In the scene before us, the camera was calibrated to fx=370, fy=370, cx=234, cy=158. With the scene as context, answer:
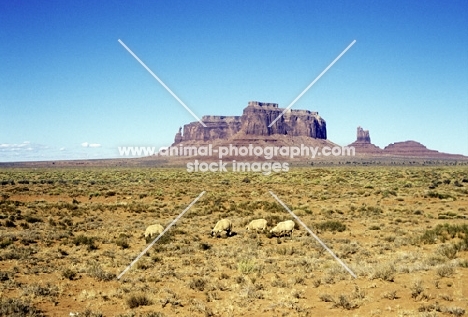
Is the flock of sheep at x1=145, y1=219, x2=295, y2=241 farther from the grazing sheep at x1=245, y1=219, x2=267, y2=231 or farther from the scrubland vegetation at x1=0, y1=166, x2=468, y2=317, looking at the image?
the grazing sheep at x1=245, y1=219, x2=267, y2=231

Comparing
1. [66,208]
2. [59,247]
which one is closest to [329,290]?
[59,247]

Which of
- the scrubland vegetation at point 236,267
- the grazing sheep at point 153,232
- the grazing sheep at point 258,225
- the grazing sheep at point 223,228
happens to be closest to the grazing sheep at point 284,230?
the scrubland vegetation at point 236,267

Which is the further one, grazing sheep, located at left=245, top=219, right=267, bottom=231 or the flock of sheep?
grazing sheep, located at left=245, top=219, right=267, bottom=231

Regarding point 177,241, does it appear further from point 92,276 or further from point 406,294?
point 406,294

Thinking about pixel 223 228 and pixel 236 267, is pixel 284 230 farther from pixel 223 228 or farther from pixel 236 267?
pixel 236 267

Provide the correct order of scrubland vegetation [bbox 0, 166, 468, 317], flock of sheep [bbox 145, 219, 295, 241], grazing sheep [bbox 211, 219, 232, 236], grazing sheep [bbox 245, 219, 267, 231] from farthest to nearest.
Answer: grazing sheep [bbox 245, 219, 267, 231]
grazing sheep [bbox 211, 219, 232, 236]
flock of sheep [bbox 145, 219, 295, 241]
scrubland vegetation [bbox 0, 166, 468, 317]

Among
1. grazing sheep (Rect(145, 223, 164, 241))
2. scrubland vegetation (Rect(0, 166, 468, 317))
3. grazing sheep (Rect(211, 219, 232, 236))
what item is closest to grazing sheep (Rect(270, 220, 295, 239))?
scrubland vegetation (Rect(0, 166, 468, 317))

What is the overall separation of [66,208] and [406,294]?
2535 cm

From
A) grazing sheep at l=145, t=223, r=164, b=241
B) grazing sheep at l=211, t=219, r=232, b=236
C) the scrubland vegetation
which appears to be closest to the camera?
the scrubland vegetation

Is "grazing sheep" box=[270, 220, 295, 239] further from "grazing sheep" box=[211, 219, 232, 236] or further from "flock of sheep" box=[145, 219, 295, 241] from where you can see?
"grazing sheep" box=[211, 219, 232, 236]

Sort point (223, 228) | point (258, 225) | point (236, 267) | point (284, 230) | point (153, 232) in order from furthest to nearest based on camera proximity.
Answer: point (258, 225)
point (223, 228)
point (284, 230)
point (153, 232)
point (236, 267)

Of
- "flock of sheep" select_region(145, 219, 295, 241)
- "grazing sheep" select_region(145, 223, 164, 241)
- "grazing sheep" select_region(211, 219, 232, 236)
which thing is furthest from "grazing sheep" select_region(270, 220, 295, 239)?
"grazing sheep" select_region(145, 223, 164, 241)

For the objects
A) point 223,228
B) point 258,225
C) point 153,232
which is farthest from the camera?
point 258,225

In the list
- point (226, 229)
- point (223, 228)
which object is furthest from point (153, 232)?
point (226, 229)
